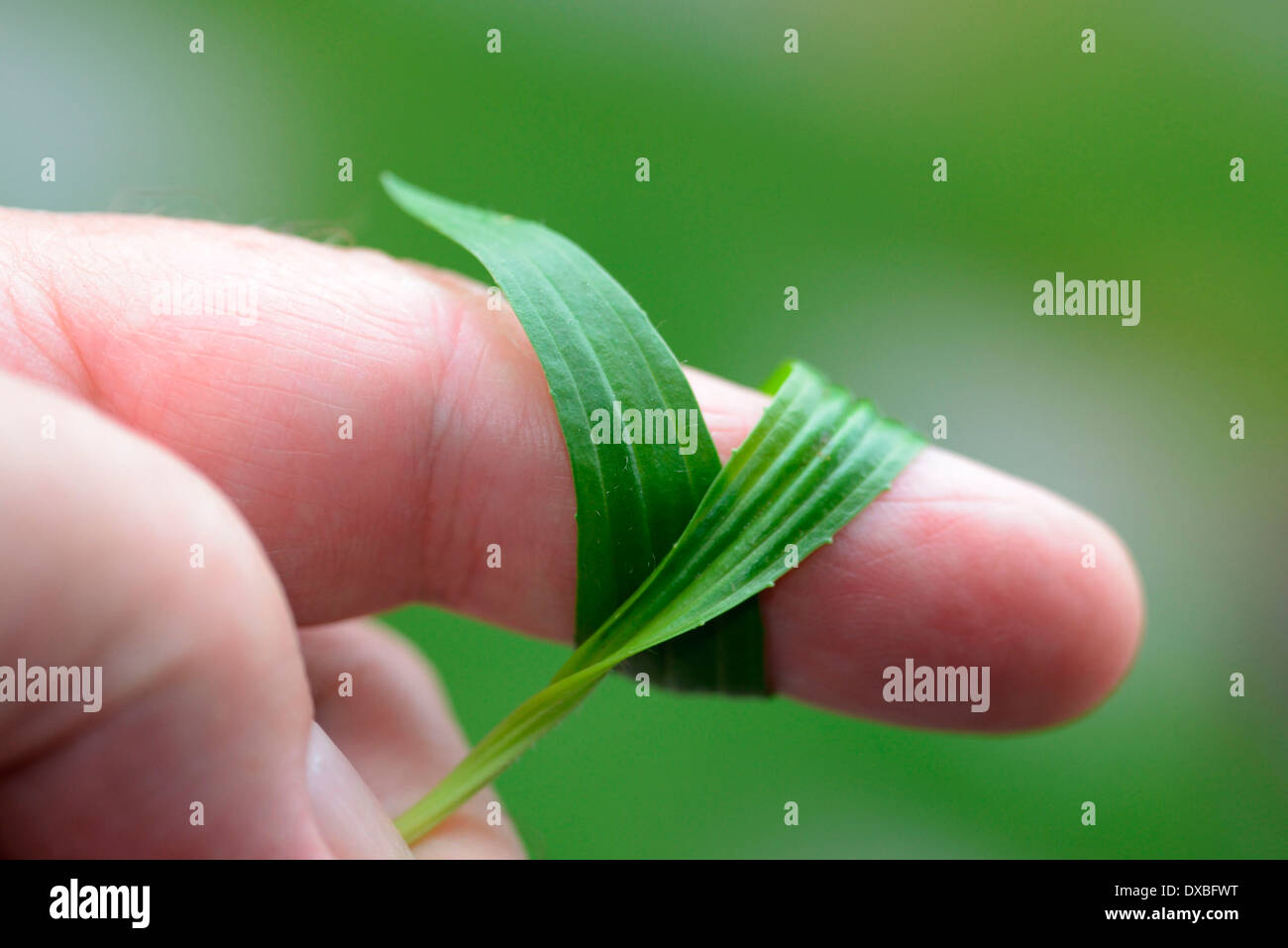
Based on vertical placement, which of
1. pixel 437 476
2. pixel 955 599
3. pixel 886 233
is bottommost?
pixel 955 599

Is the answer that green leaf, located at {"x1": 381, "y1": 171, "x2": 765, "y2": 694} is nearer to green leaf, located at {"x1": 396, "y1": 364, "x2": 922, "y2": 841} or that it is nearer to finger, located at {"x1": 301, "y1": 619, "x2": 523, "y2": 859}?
green leaf, located at {"x1": 396, "y1": 364, "x2": 922, "y2": 841}

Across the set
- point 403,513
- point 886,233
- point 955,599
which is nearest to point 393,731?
point 403,513

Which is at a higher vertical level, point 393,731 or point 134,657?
point 134,657

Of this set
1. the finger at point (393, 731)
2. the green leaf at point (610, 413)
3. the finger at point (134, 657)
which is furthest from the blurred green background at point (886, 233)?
the finger at point (134, 657)

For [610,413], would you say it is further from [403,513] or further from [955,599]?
[955,599]

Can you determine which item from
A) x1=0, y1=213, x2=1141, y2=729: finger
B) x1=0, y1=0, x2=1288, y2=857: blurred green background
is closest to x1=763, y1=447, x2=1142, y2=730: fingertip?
x1=0, y1=213, x2=1141, y2=729: finger
